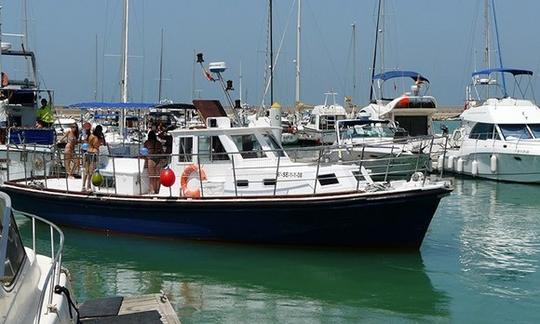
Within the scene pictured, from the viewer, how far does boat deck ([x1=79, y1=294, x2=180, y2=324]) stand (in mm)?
5930

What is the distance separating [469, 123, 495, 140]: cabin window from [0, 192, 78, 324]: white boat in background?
23.4 m

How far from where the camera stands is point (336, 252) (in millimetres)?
12555

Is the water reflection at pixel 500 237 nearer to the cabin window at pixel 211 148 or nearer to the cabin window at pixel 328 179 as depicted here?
the cabin window at pixel 328 179

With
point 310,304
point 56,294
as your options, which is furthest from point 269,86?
point 56,294

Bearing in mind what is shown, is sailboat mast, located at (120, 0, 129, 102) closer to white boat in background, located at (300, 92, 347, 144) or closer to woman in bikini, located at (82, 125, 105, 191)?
woman in bikini, located at (82, 125, 105, 191)

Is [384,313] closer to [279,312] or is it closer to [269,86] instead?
[279,312]

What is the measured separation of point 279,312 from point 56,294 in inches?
196

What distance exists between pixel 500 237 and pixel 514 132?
11.8m

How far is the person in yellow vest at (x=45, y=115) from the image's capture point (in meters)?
22.2

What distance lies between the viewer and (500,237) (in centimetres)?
1515

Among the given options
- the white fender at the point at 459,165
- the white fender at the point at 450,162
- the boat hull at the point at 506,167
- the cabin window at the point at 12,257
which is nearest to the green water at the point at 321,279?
the cabin window at the point at 12,257

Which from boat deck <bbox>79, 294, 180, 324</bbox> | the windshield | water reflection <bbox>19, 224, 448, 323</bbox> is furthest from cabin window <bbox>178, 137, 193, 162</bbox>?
the windshield

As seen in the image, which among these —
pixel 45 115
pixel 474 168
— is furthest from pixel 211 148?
pixel 474 168

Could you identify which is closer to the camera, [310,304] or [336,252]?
[310,304]
